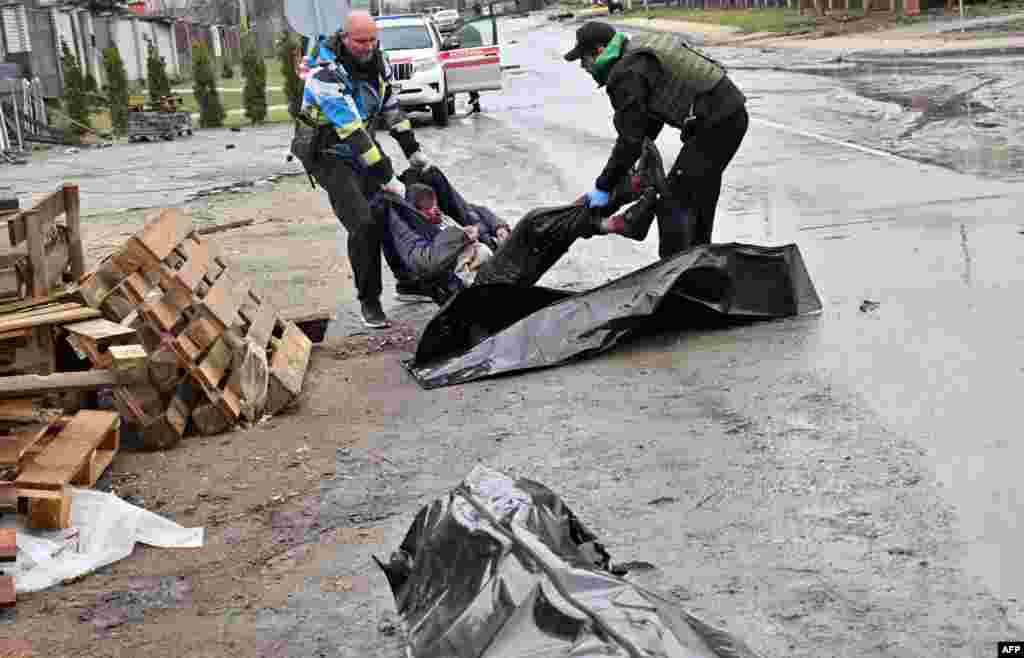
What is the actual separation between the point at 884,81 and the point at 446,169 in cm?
911

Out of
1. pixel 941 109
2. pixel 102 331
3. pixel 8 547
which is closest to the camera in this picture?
pixel 8 547

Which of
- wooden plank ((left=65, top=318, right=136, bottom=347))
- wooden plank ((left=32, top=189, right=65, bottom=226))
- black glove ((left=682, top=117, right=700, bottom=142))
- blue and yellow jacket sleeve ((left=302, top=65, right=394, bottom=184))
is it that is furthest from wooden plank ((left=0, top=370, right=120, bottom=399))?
black glove ((left=682, top=117, right=700, bottom=142))

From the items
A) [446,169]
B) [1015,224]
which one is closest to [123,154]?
[446,169]

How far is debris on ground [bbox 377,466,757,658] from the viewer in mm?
3061

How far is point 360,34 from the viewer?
8.98 m

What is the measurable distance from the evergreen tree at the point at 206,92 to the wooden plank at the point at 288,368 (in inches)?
989

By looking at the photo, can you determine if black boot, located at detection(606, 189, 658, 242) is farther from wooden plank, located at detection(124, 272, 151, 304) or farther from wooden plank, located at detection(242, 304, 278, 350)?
wooden plank, located at detection(124, 272, 151, 304)

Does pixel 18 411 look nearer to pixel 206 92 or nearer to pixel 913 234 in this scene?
pixel 913 234

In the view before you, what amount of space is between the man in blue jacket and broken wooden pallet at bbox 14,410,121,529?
294 cm

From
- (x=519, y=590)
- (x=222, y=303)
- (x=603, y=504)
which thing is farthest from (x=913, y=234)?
(x=519, y=590)

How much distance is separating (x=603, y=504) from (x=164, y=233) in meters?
3.49

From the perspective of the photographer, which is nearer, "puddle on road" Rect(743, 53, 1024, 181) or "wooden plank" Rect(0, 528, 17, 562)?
"wooden plank" Rect(0, 528, 17, 562)

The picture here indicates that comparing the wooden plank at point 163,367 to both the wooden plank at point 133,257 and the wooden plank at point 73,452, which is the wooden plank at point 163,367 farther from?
the wooden plank at point 133,257

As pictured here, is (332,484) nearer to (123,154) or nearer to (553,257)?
(553,257)
